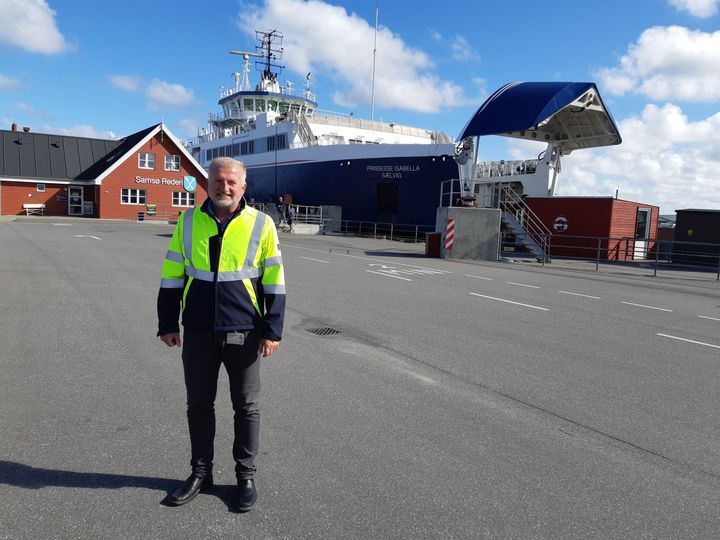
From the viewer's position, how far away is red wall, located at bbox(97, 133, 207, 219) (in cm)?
3991

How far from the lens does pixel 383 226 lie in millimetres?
31906

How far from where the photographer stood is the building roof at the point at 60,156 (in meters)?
40.0

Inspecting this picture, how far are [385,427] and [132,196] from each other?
40.5 m

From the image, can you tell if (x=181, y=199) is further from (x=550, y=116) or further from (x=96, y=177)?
(x=550, y=116)

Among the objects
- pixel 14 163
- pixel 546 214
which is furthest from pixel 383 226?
pixel 14 163

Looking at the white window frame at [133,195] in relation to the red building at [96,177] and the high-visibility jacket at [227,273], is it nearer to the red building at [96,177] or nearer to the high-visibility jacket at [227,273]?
the red building at [96,177]

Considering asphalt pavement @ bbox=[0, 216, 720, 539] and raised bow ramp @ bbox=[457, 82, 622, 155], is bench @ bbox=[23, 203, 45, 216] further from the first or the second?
asphalt pavement @ bbox=[0, 216, 720, 539]

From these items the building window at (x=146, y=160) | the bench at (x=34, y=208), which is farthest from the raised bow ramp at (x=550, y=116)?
the bench at (x=34, y=208)

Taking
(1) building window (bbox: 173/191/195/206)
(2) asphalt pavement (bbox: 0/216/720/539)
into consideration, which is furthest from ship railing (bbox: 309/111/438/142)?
(2) asphalt pavement (bbox: 0/216/720/539)

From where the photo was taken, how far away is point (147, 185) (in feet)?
136

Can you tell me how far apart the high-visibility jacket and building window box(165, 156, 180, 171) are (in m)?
41.5

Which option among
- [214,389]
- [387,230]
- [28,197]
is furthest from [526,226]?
[28,197]

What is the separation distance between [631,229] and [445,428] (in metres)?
22.4

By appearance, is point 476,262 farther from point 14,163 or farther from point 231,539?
point 14,163
